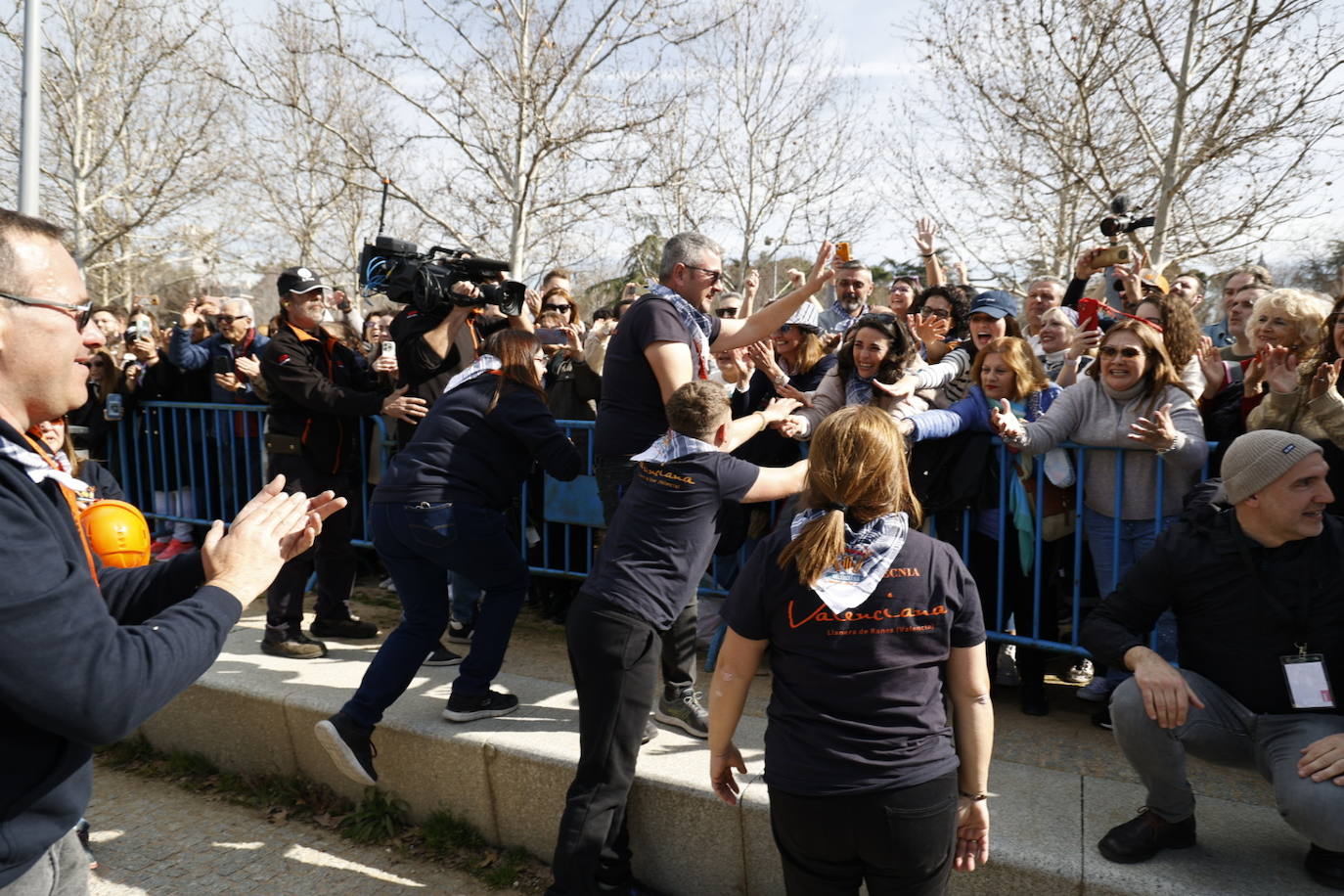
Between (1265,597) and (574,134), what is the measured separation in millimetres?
Result: 12277

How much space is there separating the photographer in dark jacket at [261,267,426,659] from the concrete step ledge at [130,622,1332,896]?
0.31 m

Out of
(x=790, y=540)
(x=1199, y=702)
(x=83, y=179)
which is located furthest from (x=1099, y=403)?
(x=83, y=179)

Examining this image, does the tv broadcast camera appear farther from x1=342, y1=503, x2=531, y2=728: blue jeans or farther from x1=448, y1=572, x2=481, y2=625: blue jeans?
x1=448, y1=572, x2=481, y2=625: blue jeans

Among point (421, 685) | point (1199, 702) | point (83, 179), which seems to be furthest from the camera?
point (83, 179)

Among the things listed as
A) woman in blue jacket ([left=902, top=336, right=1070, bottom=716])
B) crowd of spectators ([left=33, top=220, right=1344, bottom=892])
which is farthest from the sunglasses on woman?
woman in blue jacket ([left=902, top=336, right=1070, bottom=716])

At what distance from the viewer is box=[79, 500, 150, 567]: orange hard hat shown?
2633 mm

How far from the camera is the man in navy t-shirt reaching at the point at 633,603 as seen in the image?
10.0 ft

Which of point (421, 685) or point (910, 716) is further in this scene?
point (421, 685)

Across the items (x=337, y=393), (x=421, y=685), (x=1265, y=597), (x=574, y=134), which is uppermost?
(x=574, y=134)

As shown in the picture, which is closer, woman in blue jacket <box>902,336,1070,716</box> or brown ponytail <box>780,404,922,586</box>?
brown ponytail <box>780,404,922,586</box>

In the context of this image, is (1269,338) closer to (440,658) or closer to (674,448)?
(674,448)

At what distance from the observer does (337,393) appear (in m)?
5.08

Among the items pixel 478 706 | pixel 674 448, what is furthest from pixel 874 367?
pixel 478 706

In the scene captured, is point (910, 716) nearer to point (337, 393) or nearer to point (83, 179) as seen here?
point (337, 393)
